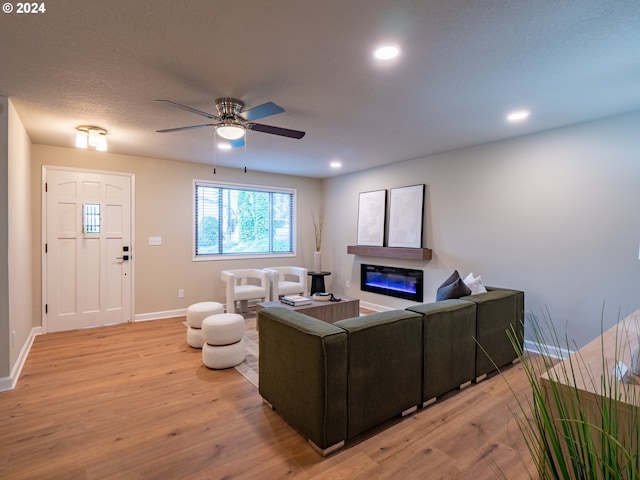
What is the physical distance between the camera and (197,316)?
381 centimetres

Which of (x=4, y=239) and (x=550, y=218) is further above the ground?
(x=550, y=218)

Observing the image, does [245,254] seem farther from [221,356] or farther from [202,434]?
[202,434]

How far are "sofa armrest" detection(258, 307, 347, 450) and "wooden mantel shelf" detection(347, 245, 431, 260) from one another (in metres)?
2.89

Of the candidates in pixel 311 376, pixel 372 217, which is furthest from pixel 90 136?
pixel 372 217

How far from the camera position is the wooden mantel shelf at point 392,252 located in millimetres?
4680

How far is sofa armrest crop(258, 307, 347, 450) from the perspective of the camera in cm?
194

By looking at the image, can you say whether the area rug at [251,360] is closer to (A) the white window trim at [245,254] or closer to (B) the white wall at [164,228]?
(B) the white wall at [164,228]

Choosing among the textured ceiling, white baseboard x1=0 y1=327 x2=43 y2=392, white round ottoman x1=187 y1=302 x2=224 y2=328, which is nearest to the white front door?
white baseboard x1=0 y1=327 x2=43 y2=392

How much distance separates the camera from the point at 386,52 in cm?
208

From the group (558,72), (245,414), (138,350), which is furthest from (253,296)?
(558,72)

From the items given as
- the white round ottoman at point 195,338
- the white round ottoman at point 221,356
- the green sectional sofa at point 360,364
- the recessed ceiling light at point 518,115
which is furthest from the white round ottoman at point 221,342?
the recessed ceiling light at point 518,115

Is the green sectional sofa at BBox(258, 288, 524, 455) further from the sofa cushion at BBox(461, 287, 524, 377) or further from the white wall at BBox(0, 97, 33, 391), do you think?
the white wall at BBox(0, 97, 33, 391)

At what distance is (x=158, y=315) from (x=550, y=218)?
5381 mm

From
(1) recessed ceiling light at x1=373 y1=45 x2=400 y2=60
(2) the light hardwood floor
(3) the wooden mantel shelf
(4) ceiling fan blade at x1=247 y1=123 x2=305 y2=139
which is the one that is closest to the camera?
(2) the light hardwood floor
